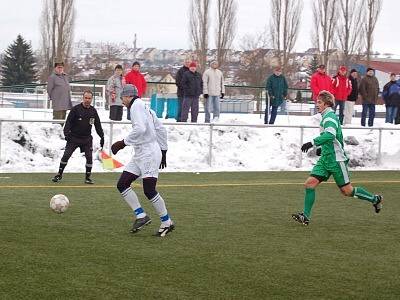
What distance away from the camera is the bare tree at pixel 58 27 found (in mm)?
49531

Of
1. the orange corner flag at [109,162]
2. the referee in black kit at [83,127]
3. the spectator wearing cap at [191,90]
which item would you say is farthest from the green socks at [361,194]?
the spectator wearing cap at [191,90]

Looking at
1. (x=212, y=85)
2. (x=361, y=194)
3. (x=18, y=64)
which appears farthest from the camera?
Result: (x=18, y=64)

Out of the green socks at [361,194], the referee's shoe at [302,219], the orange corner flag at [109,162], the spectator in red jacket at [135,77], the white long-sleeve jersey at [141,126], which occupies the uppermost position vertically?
the spectator in red jacket at [135,77]

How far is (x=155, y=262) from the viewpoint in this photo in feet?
26.4

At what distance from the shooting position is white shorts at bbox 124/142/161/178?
9.71 meters

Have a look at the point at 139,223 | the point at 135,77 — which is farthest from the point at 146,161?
the point at 135,77

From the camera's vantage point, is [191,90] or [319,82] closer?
[191,90]

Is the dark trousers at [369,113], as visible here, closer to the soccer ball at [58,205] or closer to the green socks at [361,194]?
the green socks at [361,194]

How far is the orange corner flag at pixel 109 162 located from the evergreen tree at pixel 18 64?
1927 inches

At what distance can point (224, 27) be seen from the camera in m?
50.9

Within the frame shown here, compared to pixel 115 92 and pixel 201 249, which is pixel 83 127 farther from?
pixel 201 249

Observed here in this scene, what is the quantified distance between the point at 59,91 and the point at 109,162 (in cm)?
243

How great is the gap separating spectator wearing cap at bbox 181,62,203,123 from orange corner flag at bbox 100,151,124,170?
368 cm

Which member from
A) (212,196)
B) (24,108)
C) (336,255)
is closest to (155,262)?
(336,255)
